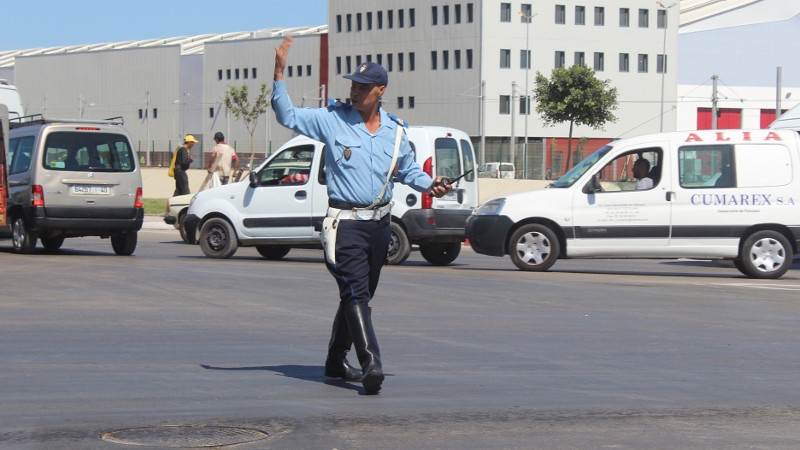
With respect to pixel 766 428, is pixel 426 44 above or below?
above

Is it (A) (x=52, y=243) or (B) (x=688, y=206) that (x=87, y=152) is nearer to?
(A) (x=52, y=243)

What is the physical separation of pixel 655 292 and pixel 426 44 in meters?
90.1

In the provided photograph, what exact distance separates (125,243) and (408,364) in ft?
40.0

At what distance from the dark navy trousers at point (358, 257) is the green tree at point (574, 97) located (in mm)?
79809

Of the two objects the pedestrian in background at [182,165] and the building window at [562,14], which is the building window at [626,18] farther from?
the pedestrian in background at [182,165]

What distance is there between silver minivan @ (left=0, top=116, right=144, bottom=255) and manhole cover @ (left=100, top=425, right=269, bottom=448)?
1357 cm

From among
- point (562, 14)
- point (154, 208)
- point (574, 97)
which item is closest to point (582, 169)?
point (154, 208)

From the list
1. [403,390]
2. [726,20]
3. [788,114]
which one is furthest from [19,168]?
[726,20]

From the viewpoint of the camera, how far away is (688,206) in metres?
17.3

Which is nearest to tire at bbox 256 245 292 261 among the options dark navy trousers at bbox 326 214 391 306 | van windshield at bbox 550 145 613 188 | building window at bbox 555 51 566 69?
van windshield at bbox 550 145 613 188

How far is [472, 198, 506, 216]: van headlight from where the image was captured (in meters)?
17.8

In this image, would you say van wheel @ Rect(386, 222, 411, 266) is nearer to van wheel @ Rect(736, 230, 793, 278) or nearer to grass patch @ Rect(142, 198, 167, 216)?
van wheel @ Rect(736, 230, 793, 278)

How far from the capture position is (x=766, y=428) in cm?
657

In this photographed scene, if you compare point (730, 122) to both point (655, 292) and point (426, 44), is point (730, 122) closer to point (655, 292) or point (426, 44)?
point (426, 44)
